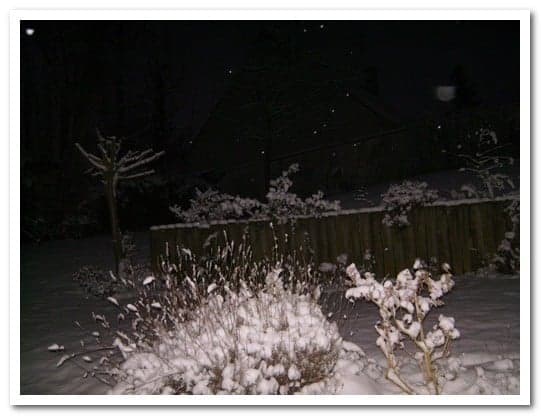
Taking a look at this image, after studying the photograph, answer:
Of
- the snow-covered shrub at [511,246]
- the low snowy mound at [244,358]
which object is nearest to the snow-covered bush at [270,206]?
the snow-covered shrub at [511,246]

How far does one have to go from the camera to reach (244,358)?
3.16 metres

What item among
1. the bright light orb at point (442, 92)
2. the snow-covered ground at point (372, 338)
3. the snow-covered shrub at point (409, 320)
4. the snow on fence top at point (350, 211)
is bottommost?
the snow-covered ground at point (372, 338)

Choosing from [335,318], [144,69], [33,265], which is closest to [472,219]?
[335,318]

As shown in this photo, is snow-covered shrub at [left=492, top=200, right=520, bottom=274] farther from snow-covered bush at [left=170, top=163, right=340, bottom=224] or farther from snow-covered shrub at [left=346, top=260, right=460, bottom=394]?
snow-covered shrub at [left=346, top=260, right=460, bottom=394]

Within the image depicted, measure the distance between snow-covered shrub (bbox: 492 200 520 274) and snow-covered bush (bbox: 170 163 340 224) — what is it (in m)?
2.53

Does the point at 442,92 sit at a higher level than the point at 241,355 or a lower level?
higher

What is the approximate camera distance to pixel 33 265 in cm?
1121

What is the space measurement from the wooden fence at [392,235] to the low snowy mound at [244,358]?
3086 millimetres

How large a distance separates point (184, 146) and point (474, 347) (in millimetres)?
15508

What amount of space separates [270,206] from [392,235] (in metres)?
2.06

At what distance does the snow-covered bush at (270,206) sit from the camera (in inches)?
303

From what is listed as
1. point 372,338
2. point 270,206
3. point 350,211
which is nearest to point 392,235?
point 350,211
